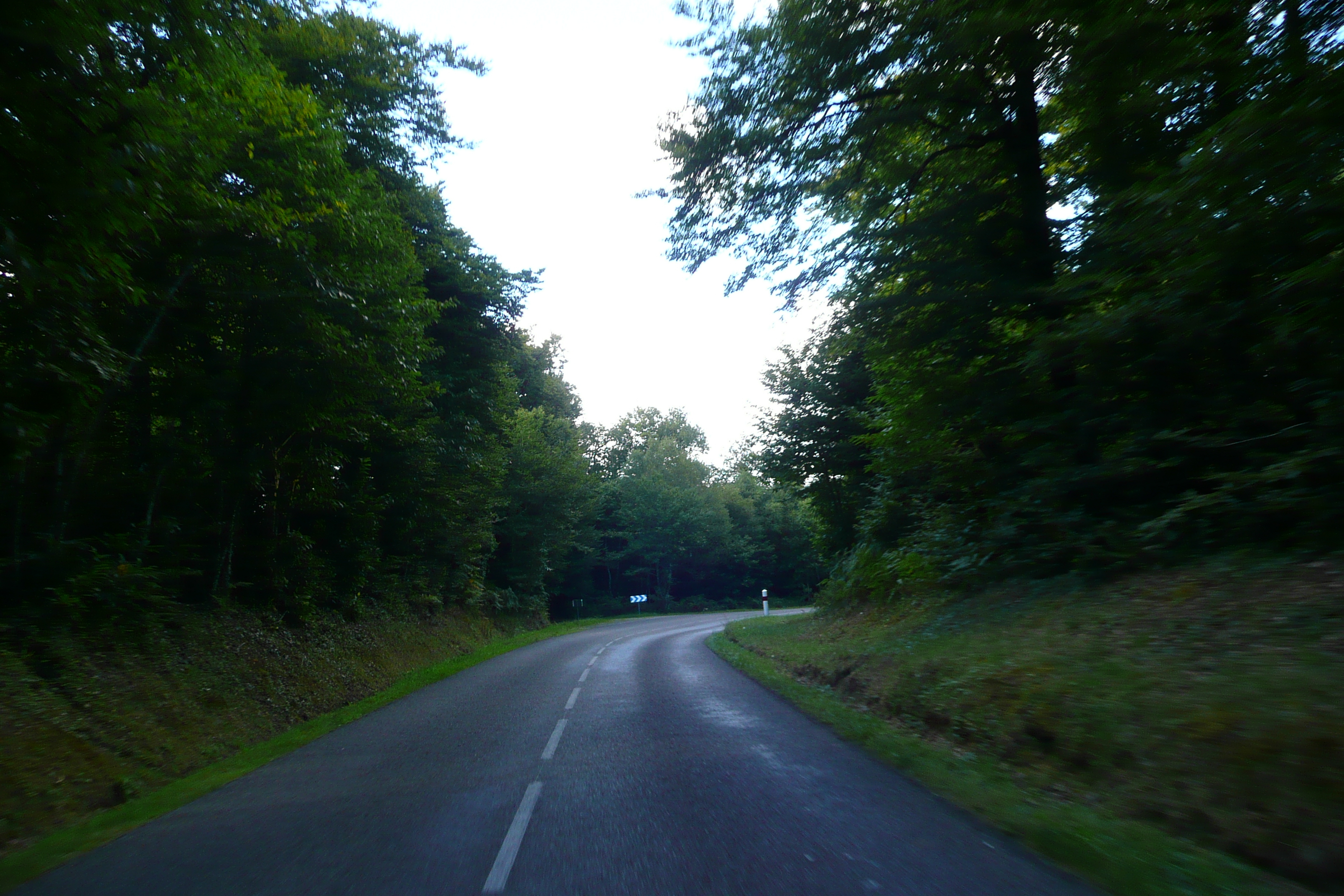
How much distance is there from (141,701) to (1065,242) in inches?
564

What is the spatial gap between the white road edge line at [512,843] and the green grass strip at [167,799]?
3.02 m

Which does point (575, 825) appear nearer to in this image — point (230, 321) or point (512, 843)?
point (512, 843)

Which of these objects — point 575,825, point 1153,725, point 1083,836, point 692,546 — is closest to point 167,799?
point 575,825

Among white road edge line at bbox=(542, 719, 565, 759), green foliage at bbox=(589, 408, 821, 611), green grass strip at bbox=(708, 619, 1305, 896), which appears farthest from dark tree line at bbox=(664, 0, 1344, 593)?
green foliage at bbox=(589, 408, 821, 611)

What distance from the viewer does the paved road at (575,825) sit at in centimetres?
433

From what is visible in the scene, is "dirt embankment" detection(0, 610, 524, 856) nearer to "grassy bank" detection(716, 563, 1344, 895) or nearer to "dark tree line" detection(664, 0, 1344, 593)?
"grassy bank" detection(716, 563, 1344, 895)

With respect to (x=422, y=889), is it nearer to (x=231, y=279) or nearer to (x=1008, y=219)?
(x=231, y=279)

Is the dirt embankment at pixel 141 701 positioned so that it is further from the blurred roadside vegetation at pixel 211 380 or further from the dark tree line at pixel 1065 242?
the dark tree line at pixel 1065 242

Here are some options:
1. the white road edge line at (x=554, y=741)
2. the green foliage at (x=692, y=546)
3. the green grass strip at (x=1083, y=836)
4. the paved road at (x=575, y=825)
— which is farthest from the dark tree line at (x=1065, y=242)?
the green foliage at (x=692, y=546)

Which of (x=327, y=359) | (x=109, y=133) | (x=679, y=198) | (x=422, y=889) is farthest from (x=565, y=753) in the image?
(x=679, y=198)

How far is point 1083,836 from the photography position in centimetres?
458

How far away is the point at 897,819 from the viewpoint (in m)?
5.22

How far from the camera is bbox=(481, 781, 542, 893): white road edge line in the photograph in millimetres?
4328

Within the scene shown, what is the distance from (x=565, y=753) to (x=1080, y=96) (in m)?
10.6
